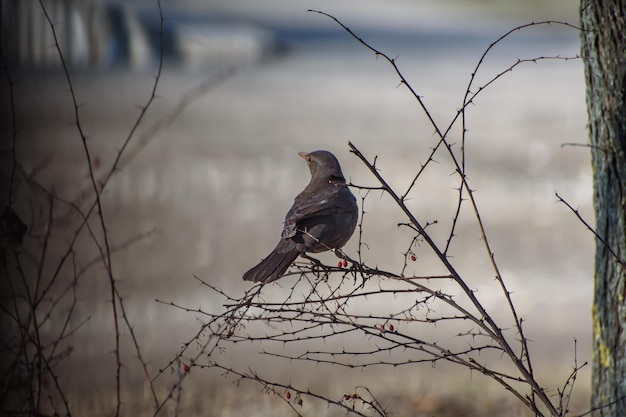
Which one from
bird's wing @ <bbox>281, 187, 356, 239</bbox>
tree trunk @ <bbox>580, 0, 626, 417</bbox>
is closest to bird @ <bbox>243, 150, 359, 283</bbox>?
bird's wing @ <bbox>281, 187, 356, 239</bbox>

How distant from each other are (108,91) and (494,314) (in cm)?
650

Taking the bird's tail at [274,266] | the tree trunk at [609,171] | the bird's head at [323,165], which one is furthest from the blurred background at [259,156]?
the tree trunk at [609,171]

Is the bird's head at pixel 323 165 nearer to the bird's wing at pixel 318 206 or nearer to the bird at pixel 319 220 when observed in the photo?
the bird at pixel 319 220

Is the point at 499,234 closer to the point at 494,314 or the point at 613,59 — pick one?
the point at 494,314

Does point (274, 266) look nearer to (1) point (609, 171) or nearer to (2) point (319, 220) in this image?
(2) point (319, 220)

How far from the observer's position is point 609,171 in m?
4.00

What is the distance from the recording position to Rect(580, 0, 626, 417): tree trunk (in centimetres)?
390

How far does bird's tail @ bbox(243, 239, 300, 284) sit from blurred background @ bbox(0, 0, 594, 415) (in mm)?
1169

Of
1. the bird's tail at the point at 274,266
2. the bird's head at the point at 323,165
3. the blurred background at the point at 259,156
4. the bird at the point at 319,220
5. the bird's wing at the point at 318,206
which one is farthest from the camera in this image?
the blurred background at the point at 259,156

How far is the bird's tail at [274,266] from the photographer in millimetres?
3594

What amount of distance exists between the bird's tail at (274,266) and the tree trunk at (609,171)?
148 centimetres

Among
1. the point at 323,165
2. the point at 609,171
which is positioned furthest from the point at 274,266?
the point at 609,171

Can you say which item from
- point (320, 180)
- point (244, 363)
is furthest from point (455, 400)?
point (320, 180)

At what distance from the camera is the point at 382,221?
990 centimetres
